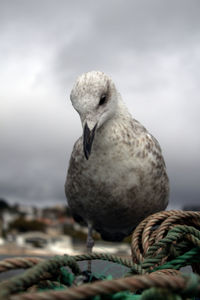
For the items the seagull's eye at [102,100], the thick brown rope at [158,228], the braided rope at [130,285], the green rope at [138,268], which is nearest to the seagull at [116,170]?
the seagull's eye at [102,100]

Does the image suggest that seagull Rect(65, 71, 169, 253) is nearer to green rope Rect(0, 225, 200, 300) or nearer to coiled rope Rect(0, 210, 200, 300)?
coiled rope Rect(0, 210, 200, 300)

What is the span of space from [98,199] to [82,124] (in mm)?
663

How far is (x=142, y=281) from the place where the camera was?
72cm

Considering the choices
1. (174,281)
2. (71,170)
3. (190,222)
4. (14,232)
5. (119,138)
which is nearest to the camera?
(174,281)

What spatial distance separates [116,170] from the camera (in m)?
2.71

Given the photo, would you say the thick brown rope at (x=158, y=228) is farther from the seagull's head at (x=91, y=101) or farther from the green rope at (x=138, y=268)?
the seagull's head at (x=91, y=101)

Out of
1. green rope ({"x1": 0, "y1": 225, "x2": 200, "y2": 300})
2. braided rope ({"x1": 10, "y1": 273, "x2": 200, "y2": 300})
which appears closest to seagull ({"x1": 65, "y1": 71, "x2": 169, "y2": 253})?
green rope ({"x1": 0, "y1": 225, "x2": 200, "y2": 300})

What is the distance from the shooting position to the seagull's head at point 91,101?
2.32m

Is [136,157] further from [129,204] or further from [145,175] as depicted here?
[129,204]

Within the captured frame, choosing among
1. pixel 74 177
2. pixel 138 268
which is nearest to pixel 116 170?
pixel 74 177

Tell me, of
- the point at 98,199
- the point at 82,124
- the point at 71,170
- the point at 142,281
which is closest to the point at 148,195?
the point at 98,199

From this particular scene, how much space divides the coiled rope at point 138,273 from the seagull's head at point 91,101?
916mm

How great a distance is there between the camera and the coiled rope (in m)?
0.70

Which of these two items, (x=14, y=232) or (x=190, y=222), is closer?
(x=190, y=222)
